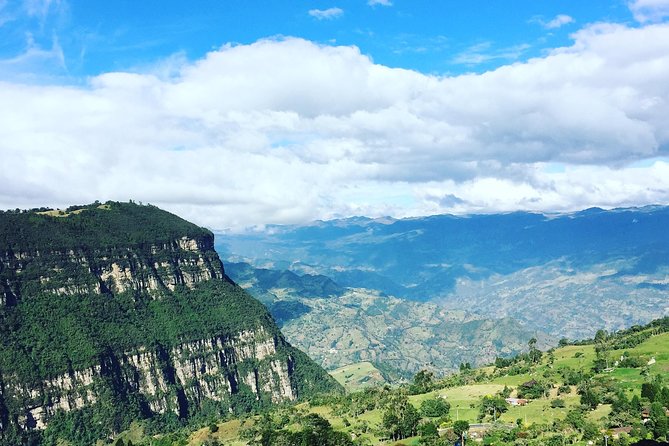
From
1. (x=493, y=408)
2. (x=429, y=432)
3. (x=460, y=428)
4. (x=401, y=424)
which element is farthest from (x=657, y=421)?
(x=401, y=424)

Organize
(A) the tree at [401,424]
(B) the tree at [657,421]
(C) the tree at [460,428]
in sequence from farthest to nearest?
(A) the tree at [401,424] → (C) the tree at [460,428] → (B) the tree at [657,421]

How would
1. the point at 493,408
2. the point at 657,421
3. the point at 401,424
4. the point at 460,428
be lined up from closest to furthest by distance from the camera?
the point at 657,421 < the point at 460,428 < the point at 401,424 < the point at 493,408

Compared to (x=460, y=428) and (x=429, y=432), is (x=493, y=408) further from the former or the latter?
(x=429, y=432)

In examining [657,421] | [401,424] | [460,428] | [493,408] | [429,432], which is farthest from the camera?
[493,408]

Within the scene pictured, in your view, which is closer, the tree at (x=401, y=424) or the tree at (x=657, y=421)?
the tree at (x=657, y=421)

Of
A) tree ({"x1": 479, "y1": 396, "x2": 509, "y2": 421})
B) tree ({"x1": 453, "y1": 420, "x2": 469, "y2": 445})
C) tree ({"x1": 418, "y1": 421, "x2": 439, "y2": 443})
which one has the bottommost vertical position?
tree ({"x1": 479, "y1": 396, "x2": 509, "y2": 421})

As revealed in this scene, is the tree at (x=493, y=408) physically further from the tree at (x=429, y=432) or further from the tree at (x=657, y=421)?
the tree at (x=657, y=421)

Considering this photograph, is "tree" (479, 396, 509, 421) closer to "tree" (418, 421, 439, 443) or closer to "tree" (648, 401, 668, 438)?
"tree" (418, 421, 439, 443)

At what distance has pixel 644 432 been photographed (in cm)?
14450

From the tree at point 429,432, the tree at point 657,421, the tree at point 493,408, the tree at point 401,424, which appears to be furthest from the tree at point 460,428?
the tree at point 657,421

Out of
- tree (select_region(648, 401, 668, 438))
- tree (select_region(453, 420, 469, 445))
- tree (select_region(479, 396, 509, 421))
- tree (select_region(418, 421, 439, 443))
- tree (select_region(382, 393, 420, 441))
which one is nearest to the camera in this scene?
tree (select_region(648, 401, 668, 438))

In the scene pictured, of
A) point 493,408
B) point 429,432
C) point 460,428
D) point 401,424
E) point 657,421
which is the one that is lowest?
point 493,408

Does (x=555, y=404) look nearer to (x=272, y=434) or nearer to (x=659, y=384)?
(x=659, y=384)

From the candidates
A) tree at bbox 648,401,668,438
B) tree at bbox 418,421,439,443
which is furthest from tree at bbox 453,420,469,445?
tree at bbox 648,401,668,438
